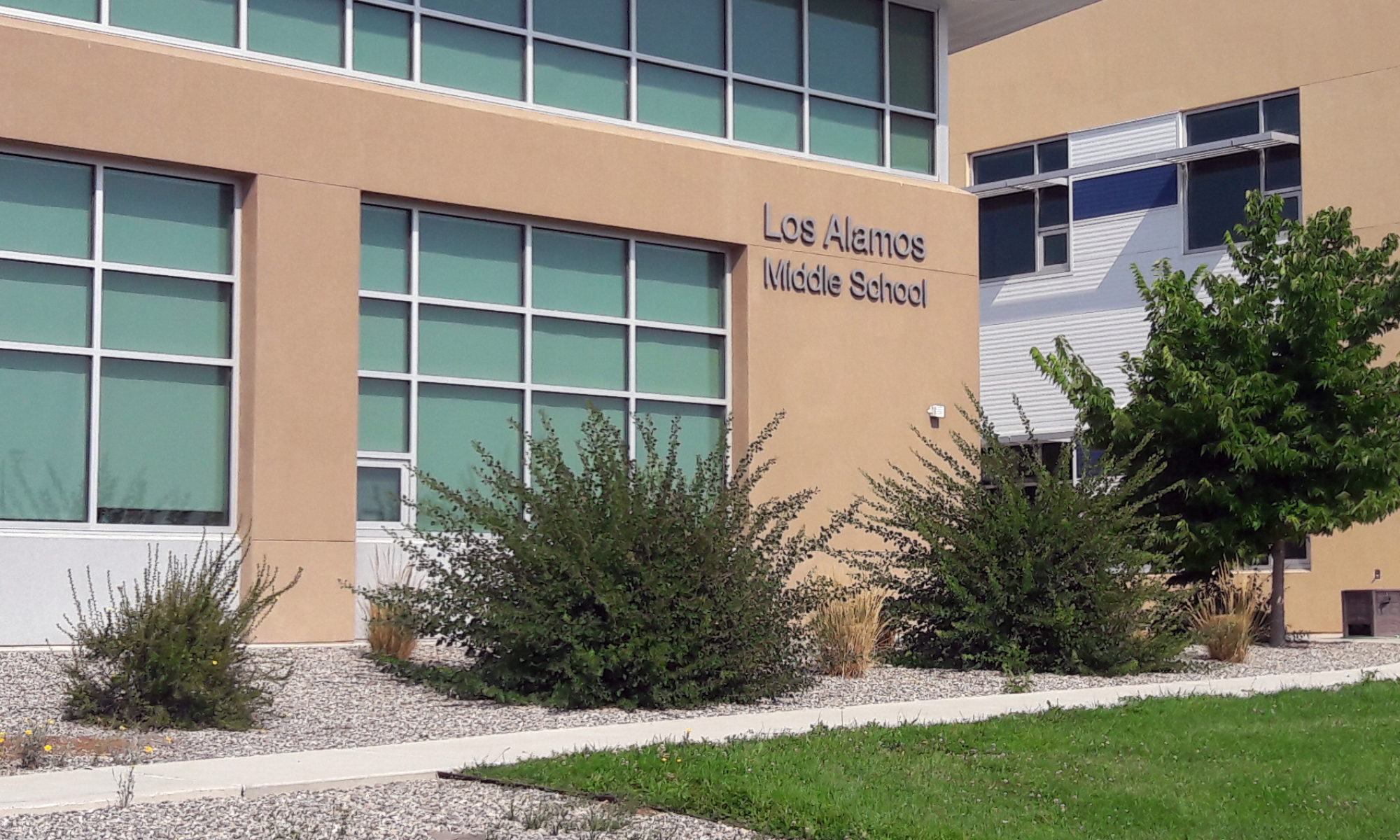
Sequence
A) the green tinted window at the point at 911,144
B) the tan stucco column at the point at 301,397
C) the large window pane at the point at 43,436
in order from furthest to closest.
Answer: the green tinted window at the point at 911,144 → the tan stucco column at the point at 301,397 → the large window pane at the point at 43,436

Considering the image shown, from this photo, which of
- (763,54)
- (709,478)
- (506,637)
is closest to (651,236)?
(763,54)

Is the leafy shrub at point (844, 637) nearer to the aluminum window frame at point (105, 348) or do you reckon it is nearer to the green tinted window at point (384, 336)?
the green tinted window at point (384, 336)

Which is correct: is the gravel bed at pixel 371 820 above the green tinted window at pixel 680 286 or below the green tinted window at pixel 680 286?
Answer: below

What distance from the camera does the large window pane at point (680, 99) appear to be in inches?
788

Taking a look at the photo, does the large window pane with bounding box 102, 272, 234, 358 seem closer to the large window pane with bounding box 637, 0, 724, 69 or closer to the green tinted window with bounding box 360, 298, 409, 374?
the green tinted window with bounding box 360, 298, 409, 374

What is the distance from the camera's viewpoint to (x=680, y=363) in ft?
66.1

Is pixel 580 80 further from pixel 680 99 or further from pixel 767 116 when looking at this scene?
pixel 767 116

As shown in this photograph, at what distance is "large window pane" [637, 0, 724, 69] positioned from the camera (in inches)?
789

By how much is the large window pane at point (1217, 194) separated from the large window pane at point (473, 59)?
546 inches

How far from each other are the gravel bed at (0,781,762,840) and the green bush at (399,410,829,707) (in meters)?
4.30

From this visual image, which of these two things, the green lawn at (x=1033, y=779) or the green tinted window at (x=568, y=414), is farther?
the green tinted window at (x=568, y=414)

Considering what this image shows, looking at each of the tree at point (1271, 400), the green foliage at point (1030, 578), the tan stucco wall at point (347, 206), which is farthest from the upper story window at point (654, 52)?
the green foliage at point (1030, 578)

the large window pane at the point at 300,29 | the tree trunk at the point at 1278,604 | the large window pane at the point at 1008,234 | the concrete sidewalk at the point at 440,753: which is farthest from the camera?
the large window pane at the point at 1008,234

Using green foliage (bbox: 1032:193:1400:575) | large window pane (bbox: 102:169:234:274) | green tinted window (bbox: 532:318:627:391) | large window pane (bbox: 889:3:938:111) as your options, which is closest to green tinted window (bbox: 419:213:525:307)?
green tinted window (bbox: 532:318:627:391)
